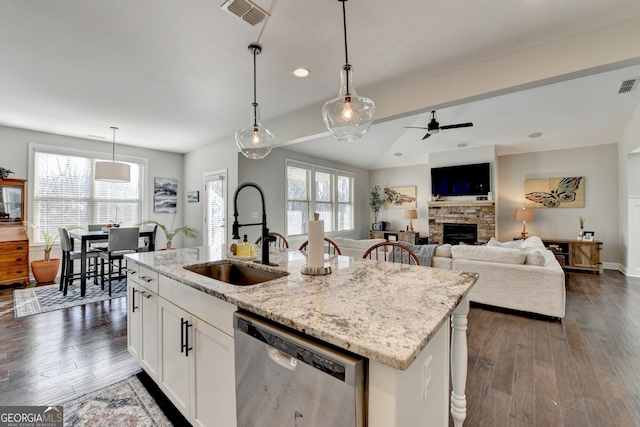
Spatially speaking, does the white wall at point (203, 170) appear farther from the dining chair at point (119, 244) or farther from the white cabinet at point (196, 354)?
the white cabinet at point (196, 354)

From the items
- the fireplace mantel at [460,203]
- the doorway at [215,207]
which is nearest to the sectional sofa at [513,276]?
the fireplace mantel at [460,203]

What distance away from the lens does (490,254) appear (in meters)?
3.40

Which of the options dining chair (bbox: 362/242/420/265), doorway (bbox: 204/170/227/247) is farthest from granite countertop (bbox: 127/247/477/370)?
doorway (bbox: 204/170/227/247)

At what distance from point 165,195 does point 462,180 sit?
688 cm

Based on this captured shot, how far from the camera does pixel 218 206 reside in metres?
5.49

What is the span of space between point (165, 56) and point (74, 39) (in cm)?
66

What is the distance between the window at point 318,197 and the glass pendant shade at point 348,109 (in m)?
4.02

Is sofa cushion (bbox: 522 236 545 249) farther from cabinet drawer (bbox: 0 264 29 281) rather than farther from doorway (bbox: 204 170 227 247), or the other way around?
cabinet drawer (bbox: 0 264 29 281)

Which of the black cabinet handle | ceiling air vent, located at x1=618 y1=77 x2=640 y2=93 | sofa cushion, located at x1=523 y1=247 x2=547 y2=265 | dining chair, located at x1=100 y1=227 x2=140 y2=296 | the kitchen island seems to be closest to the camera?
the kitchen island

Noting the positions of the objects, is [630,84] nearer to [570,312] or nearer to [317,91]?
[570,312]

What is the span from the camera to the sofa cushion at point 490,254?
10.8ft

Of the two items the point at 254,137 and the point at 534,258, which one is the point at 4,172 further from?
the point at 534,258

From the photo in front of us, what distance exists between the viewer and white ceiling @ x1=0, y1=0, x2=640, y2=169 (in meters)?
1.98

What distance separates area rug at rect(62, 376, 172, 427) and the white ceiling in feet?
8.78
